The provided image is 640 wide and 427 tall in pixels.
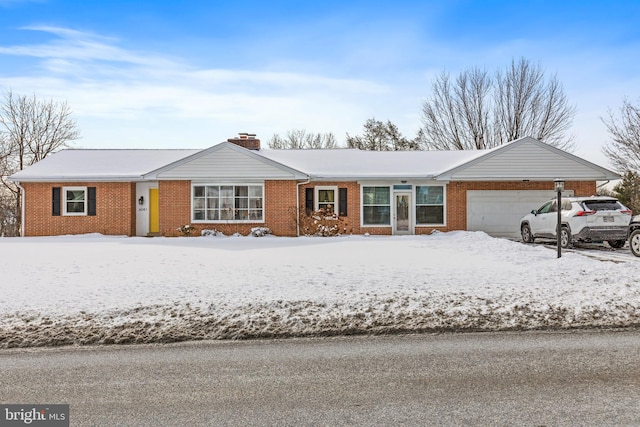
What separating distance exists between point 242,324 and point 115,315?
6.18 feet

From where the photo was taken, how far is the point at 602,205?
15469 millimetres

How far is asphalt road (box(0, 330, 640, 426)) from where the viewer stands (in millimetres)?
3908

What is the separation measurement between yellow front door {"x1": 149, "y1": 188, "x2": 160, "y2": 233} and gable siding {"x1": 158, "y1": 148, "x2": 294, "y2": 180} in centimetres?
174

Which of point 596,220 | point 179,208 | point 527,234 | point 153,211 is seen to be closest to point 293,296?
point 596,220

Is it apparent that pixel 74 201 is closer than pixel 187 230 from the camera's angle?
No

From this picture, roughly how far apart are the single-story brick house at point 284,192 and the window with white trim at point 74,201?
1.8 inches

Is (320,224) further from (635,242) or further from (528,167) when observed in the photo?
(635,242)

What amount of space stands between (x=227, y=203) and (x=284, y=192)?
260 centimetres

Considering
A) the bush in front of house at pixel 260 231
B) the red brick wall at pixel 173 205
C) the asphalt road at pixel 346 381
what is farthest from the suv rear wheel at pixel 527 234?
the red brick wall at pixel 173 205

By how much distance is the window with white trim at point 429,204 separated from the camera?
2252 centimetres

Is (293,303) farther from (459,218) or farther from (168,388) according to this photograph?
(459,218)

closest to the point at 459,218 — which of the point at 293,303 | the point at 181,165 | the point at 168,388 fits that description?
the point at 181,165

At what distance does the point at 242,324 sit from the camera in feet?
21.8

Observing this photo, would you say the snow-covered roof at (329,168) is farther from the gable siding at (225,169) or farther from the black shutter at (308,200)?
the black shutter at (308,200)
